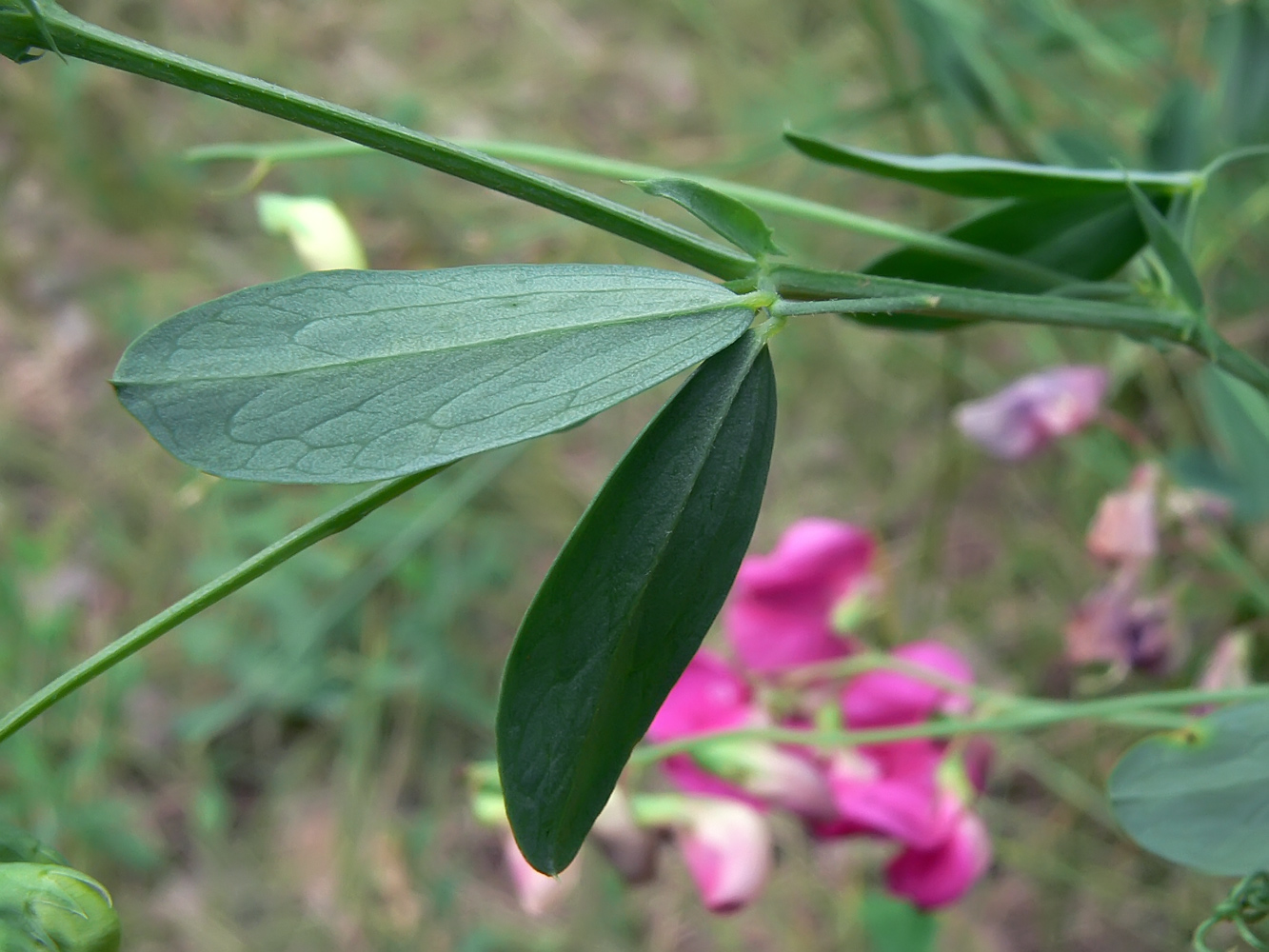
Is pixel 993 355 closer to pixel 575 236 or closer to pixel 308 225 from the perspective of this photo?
pixel 575 236

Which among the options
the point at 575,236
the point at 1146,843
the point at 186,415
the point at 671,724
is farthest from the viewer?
the point at 575,236

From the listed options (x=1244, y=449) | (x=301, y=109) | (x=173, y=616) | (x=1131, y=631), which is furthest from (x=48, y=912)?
(x=1244, y=449)

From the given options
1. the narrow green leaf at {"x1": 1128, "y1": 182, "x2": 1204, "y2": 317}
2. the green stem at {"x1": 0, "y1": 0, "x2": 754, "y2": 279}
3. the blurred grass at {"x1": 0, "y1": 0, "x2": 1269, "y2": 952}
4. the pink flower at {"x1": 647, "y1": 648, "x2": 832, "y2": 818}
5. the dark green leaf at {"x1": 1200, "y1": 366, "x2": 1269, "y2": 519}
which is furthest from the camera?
the blurred grass at {"x1": 0, "y1": 0, "x2": 1269, "y2": 952}

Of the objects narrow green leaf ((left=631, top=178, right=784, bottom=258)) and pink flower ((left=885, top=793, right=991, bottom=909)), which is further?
pink flower ((left=885, top=793, right=991, bottom=909))

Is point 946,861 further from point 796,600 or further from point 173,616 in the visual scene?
point 173,616

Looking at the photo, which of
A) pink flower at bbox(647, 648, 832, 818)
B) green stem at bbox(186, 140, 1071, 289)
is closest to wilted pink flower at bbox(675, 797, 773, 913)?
pink flower at bbox(647, 648, 832, 818)

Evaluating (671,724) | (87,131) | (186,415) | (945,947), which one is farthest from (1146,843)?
(87,131)

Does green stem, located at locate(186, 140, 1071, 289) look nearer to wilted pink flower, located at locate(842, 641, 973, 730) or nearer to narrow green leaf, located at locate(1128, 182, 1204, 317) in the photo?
narrow green leaf, located at locate(1128, 182, 1204, 317)
